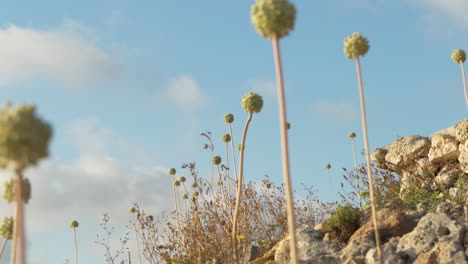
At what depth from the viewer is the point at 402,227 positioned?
930 cm

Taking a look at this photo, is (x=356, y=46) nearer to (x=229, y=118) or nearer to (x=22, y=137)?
(x=22, y=137)

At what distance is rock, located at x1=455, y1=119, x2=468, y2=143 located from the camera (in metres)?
13.2

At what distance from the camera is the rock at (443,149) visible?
13703 millimetres

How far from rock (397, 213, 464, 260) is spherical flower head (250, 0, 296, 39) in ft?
13.7

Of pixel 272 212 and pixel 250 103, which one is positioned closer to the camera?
pixel 250 103

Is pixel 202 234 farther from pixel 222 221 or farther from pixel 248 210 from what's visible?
pixel 248 210

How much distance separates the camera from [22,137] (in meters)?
3.89

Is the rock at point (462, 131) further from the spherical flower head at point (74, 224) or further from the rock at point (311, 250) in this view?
the spherical flower head at point (74, 224)

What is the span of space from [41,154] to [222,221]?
23.7ft

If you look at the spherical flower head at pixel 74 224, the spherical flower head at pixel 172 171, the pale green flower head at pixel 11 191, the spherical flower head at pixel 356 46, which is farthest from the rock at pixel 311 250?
the spherical flower head at pixel 74 224

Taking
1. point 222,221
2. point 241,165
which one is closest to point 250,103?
point 241,165

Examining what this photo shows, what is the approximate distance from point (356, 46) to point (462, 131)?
7.09 meters

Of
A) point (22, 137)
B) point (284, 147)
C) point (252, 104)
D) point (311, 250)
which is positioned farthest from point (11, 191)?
point (311, 250)

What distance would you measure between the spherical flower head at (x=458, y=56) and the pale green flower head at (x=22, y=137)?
43.4 feet
